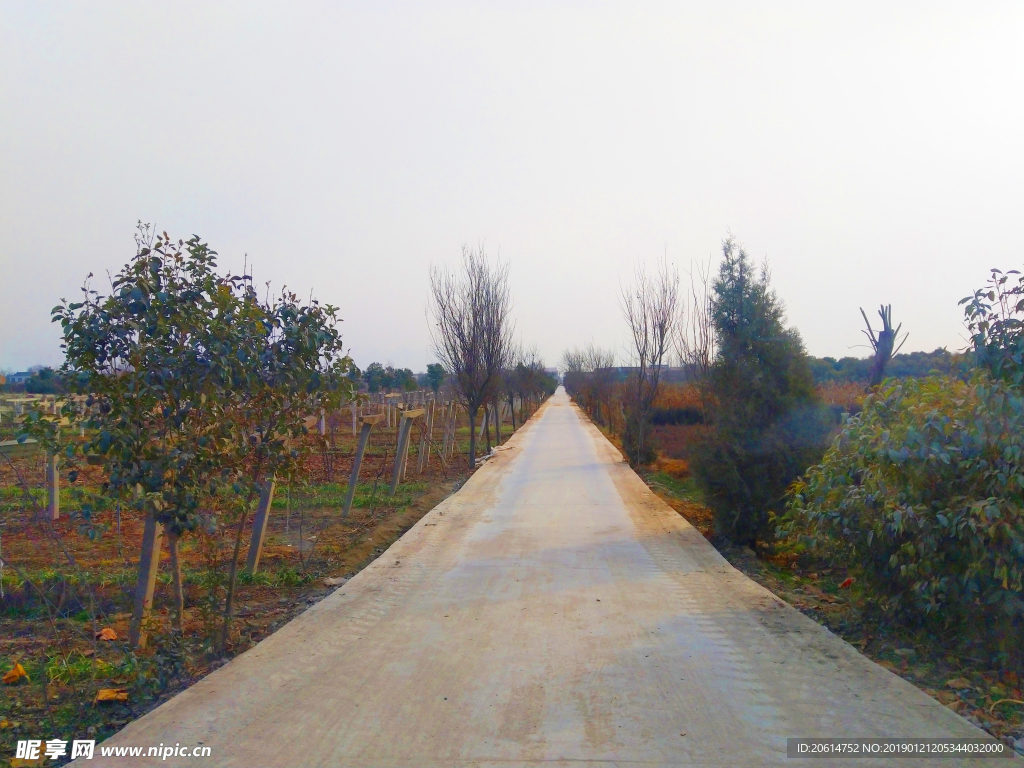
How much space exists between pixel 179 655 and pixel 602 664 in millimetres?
2574

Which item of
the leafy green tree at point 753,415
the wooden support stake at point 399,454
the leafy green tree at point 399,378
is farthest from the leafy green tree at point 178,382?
the leafy green tree at point 399,378

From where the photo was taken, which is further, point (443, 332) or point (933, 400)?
point (443, 332)

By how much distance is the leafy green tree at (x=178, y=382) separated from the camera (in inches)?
180

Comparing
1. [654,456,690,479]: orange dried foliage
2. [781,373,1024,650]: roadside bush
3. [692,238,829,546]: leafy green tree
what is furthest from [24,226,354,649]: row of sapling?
[654,456,690,479]: orange dried foliage

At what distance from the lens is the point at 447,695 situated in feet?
13.9

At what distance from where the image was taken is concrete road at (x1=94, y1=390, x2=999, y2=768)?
3.63m

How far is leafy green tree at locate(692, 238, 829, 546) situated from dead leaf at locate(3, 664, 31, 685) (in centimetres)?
718

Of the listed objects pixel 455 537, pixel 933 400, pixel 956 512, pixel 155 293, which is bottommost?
pixel 455 537

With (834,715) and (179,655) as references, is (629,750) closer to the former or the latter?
(834,715)

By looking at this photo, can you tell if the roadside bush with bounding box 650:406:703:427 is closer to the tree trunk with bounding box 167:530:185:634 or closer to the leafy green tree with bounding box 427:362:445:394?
the leafy green tree with bounding box 427:362:445:394

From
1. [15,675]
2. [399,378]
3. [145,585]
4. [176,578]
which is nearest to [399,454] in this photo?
[145,585]

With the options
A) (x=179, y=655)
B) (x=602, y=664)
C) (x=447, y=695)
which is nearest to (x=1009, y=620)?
(x=602, y=664)

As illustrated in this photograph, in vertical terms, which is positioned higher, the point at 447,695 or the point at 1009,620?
the point at 1009,620

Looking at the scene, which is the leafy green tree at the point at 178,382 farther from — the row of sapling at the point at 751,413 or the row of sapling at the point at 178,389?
the row of sapling at the point at 751,413
